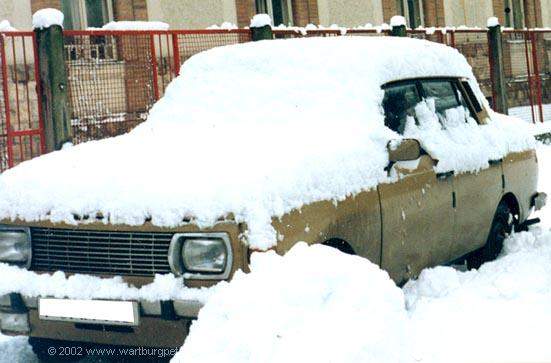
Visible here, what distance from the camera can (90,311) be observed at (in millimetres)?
3822

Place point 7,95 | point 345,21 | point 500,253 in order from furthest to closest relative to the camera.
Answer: point 345,21
point 7,95
point 500,253

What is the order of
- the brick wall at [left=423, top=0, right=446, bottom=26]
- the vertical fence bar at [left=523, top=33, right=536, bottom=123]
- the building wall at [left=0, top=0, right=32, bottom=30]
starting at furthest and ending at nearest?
the brick wall at [left=423, top=0, right=446, bottom=26] → the vertical fence bar at [left=523, top=33, right=536, bottom=123] → the building wall at [left=0, top=0, right=32, bottom=30]

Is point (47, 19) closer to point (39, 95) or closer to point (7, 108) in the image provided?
point (39, 95)

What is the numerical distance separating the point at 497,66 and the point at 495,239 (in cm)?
836

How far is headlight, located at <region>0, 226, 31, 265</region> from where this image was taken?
4133 millimetres

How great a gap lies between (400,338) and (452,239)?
2.04 meters

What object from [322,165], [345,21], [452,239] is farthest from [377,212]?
[345,21]

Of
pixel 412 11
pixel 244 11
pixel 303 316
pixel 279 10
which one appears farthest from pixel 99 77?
pixel 412 11

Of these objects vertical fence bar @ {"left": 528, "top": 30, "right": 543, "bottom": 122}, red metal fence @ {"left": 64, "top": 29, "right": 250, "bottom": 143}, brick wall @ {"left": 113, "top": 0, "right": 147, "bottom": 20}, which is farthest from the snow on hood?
vertical fence bar @ {"left": 528, "top": 30, "right": 543, "bottom": 122}

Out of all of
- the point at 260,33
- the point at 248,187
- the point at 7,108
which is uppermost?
the point at 260,33

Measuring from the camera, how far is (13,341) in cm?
487

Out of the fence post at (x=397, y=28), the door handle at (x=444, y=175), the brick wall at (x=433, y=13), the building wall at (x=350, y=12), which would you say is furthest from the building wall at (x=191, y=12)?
the door handle at (x=444, y=175)

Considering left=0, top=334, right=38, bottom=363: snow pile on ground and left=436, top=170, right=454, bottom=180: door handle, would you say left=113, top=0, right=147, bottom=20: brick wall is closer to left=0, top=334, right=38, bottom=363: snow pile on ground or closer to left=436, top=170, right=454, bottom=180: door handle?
left=0, top=334, right=38, bottom=363: snow pile on ground

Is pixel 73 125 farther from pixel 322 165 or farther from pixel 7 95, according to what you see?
pixel 322 165
